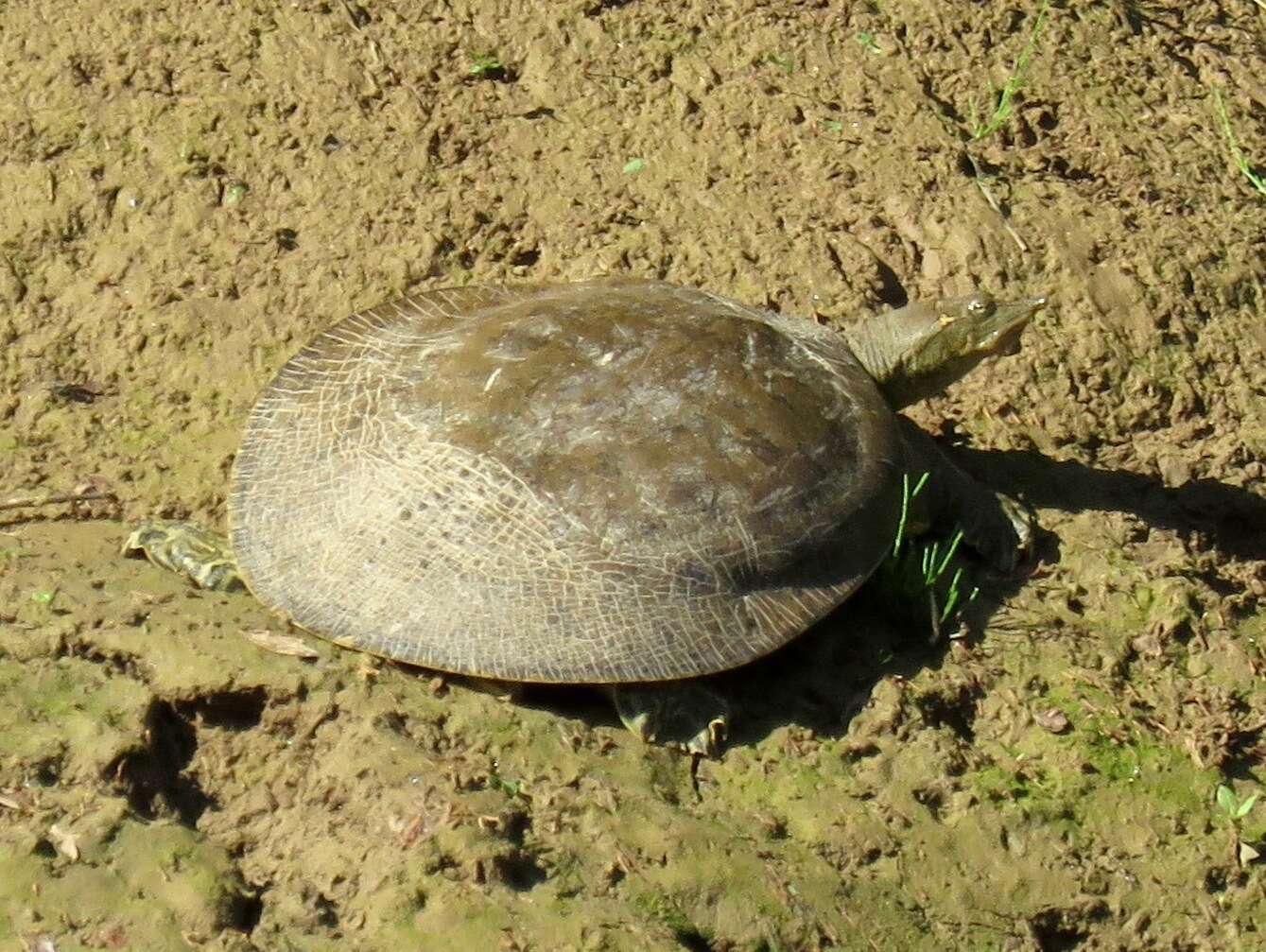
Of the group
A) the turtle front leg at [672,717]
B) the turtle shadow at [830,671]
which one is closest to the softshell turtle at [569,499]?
the turtle front leg at [672,717]

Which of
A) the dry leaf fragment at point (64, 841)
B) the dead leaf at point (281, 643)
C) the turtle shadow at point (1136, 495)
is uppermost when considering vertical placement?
the dead leaf at point (281, 643)

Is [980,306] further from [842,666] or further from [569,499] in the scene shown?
[569,499]

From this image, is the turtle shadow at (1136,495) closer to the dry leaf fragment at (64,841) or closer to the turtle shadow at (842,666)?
the turtle shadow at (842,666)

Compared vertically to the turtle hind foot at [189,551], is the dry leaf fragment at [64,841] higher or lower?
lower

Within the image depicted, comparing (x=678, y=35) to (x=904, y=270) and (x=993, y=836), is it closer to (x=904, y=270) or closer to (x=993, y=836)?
(x=904, y=270)

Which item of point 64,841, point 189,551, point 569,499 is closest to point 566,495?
point 569,499

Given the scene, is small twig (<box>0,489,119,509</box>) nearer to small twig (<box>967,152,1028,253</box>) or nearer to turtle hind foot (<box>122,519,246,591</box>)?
turtle hind foot (<box>122,519,246,591</box>)

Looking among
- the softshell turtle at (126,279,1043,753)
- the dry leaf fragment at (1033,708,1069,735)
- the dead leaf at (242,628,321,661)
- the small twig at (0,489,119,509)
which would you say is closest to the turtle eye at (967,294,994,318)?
the softshell turtle at (126,279,1043,753)
